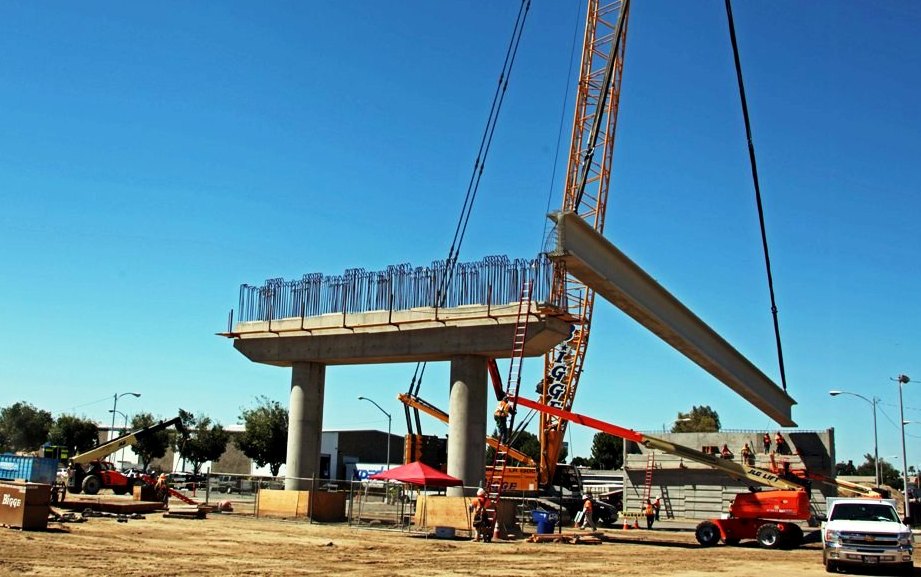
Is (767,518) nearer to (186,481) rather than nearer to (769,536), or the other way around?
(769,536)

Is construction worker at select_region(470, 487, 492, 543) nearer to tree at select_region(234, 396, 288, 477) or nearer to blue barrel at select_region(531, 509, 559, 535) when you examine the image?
blue barrel at select_region(531, 509, 559, 535)

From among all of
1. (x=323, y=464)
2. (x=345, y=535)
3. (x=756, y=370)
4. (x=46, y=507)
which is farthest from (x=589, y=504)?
(x=323, y=464)

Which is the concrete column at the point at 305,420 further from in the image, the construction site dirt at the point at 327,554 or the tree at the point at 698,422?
the tree at the point at 698,422

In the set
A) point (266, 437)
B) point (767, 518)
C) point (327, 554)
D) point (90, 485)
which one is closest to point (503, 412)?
point (767, 518)

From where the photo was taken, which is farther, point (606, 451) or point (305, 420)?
Answer: point (606, 451)

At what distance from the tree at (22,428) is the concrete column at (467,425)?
98.0 m

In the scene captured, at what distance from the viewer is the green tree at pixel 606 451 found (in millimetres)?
135375

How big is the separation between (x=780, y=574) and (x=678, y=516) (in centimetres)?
2885

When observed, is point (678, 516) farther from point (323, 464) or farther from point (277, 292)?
point (323, 464)

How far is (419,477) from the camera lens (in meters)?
28.4

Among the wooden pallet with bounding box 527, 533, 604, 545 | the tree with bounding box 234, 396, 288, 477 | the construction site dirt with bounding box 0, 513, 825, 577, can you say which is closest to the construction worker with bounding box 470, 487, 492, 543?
the construction site dirt with bounding box 0, 513, 825, 577

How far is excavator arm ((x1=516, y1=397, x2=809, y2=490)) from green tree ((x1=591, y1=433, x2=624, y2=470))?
9844 centimetres

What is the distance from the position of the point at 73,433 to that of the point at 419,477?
89362 mm

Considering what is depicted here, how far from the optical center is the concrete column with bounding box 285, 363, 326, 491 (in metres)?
35.8
